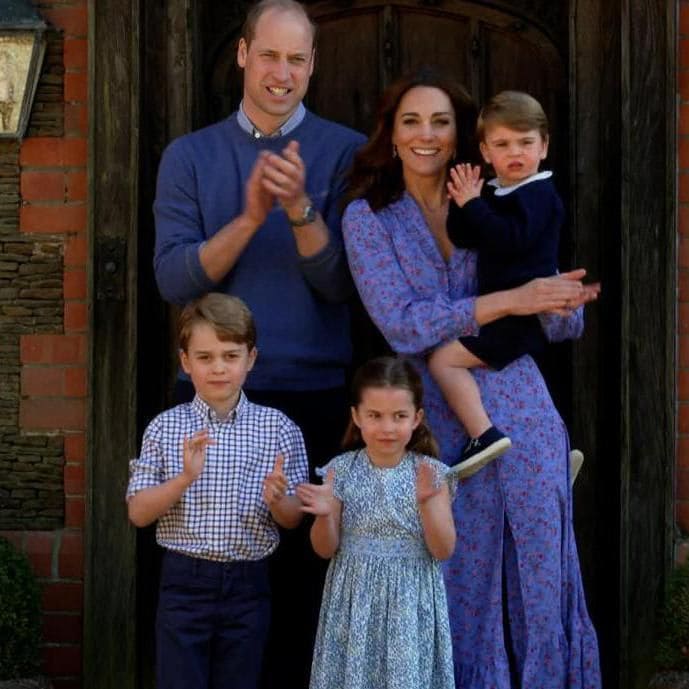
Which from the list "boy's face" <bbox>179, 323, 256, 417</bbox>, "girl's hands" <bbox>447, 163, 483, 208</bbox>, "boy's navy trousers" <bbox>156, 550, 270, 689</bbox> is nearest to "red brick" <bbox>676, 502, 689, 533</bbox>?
"girl's hands" <bbox>447, 163, 483, 208</bbox>

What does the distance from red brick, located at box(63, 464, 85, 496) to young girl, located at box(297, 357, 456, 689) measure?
125cm

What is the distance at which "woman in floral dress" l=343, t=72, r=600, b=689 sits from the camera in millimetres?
3863

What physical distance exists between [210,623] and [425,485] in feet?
2.21

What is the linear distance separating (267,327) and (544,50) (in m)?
1.50

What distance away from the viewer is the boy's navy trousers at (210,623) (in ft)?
12.2

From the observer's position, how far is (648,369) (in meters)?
4.56

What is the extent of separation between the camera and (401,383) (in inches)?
144

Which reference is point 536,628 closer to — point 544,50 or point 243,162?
point 243,162

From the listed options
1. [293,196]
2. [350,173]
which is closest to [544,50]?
[350,173]

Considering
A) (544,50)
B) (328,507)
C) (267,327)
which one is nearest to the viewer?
(328,507)

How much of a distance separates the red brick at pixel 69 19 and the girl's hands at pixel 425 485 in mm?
1981

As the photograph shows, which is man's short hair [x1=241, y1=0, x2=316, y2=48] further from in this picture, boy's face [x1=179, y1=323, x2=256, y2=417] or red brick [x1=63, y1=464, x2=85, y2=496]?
red brick [x1=63, y1=464, x2=85, y2=496]

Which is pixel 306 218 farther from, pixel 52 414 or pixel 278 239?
pixel 52 414

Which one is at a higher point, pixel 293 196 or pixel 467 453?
pixel 293 196
